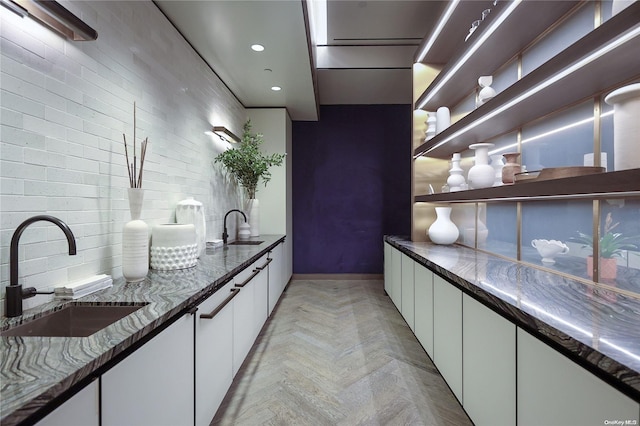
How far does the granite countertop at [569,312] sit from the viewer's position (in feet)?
2.51

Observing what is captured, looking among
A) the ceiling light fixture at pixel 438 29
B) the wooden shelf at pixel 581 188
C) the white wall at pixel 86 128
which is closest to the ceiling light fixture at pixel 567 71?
Answer: the wooden shelf at pixel 581 188

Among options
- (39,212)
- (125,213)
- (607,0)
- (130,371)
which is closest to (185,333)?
(130,371)

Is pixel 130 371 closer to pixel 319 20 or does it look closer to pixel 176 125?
pixel 176 125

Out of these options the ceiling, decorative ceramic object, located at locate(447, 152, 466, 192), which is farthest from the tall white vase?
decorative ceramic object, located at locate(447, 152, 466, 192)

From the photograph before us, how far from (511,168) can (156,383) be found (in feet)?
6.67

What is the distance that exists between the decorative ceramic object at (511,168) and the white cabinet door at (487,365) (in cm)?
79

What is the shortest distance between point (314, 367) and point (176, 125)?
2083 millimetres

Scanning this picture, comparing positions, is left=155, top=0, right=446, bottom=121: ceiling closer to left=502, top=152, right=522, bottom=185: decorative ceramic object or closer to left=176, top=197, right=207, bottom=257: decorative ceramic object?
left=176, top=197, right=207, bottom=257: decorative ceramic object

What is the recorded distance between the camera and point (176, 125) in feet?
7.93

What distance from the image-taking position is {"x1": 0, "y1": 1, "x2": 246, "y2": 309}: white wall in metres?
1.16

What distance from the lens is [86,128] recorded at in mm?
1489

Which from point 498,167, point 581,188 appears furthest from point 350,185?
point 581,188

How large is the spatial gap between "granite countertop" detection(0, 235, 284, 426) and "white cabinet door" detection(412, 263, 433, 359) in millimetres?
1450

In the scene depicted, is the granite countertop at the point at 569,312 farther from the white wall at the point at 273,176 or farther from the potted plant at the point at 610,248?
the white wall at the point at 273,176
